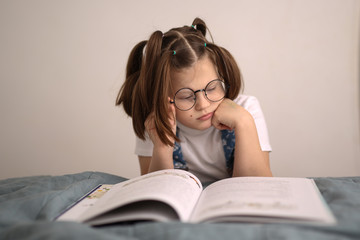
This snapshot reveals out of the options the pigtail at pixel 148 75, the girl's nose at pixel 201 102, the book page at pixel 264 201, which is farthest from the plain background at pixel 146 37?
the book page at pixel 264 201

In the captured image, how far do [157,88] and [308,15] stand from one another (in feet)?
4.07

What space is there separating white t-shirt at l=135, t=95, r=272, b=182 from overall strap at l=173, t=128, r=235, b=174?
0.07 feet

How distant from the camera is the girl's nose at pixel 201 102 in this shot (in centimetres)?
105

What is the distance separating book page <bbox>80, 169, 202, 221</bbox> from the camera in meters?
0.60

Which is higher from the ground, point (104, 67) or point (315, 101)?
point (104, 67)

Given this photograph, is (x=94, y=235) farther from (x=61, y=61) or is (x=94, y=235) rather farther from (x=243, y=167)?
(x=61, y=61)

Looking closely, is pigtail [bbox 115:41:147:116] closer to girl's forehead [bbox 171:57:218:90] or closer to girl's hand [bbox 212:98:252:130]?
girl's forehead [bbox 171:57:218:90]

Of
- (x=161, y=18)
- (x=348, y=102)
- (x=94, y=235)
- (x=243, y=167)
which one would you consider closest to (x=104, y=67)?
(x=161, y=18)

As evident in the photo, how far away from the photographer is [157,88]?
1.06 metres

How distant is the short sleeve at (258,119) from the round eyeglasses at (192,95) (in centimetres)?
24

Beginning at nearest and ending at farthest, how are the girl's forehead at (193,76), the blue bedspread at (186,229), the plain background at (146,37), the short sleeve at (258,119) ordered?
1. the blue bedspread at (186,229)
2. the girl's forehead at (193,76)
3. the short sleeve at (258,119)
4. the plain background at (146,37)

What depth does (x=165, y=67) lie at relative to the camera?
3.44 ft

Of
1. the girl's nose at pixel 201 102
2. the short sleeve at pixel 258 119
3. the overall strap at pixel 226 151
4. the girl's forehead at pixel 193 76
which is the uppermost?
the girl's forehead at pixel 193 76

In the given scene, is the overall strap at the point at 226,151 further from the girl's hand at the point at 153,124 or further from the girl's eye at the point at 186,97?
the girl's eye at the point at 186,97
